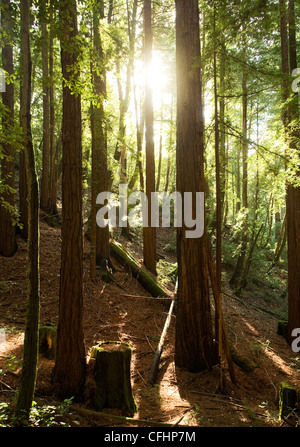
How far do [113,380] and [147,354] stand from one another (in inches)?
85.4

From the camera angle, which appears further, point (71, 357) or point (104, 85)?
point (104, 85)

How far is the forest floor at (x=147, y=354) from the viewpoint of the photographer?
13.9 ft

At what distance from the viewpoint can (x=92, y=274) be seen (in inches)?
349

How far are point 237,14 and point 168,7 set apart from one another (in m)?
8.20

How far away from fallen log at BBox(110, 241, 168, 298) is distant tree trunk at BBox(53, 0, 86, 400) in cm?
488

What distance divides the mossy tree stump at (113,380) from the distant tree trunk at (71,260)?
0.34 m

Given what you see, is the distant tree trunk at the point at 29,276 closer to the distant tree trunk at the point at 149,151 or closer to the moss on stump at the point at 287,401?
the moss on stump at the point at 287,401

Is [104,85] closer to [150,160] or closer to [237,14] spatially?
[150,160]

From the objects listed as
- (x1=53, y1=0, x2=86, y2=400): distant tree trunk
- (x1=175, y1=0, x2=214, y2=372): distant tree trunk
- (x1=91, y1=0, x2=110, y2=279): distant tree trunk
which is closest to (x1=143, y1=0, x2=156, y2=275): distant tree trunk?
(x1=91, y1=0, x2=110, y2=279): distant tree trunk

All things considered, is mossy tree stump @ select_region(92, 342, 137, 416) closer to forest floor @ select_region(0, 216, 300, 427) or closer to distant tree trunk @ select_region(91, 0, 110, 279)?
forest floor @ select_region(0, 216, 300, 427)

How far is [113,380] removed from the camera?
431cm

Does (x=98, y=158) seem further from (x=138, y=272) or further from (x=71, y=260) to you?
(x=71, y=260)

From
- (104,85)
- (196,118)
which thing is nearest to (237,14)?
(196,118)

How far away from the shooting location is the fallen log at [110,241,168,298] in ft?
30.3
